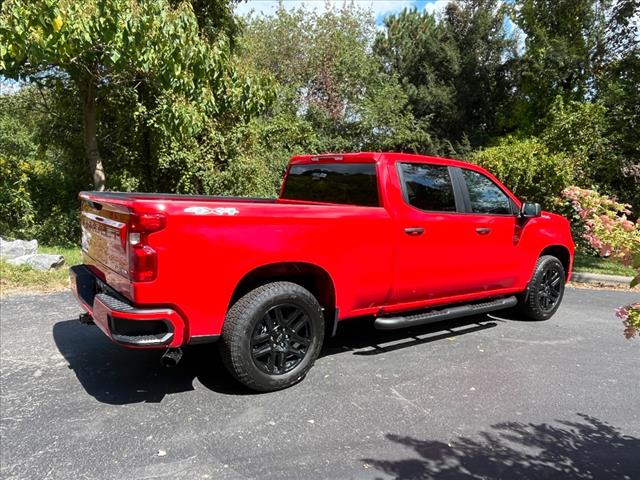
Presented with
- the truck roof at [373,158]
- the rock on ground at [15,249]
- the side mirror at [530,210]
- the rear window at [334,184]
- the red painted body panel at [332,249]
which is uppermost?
the truck roof at [373,158]

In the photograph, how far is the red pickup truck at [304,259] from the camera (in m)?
3.30

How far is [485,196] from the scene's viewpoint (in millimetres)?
5367

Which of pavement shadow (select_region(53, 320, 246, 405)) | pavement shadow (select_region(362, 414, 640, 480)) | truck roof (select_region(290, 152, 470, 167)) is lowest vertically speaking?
pavement shadow (select_region(362, 414, 640, 480))

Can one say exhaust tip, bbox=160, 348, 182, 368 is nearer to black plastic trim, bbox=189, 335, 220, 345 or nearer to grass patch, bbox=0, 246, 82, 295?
black plastic trim, bbox=189, 335, 220, 345

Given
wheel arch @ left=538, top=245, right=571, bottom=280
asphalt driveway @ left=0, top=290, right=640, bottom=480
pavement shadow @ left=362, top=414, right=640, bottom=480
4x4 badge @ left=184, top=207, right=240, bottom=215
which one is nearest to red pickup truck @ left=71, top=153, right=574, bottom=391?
4x4 badge @ left=184, top=207, right=240, bottom=215

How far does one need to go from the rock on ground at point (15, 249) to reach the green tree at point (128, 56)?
6.76 ft

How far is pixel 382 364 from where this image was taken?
4.54m

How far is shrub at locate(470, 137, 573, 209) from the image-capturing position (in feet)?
33.9

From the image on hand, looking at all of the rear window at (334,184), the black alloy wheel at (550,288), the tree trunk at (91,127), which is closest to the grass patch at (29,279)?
the tree trunk at (91,127)

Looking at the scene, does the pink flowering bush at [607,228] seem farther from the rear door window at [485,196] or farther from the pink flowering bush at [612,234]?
the rear door window at [485,196]

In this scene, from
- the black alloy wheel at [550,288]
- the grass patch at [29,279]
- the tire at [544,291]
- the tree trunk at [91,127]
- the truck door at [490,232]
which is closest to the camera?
the truck door at [490,232]

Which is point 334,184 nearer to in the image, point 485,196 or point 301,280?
point 301,280

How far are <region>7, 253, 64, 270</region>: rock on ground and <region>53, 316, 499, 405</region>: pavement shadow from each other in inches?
97.5

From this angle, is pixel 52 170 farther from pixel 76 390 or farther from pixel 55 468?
pixel 55 468
